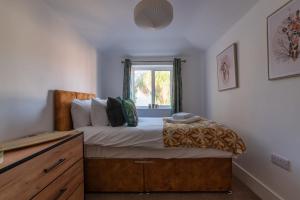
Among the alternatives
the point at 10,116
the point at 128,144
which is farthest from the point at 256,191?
the point at 10,116

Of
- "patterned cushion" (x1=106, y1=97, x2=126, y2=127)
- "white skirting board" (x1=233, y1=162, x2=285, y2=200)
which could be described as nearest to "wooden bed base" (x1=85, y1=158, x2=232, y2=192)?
"white skirting board" (x1=233, y1=162, x2=285, y2=200)

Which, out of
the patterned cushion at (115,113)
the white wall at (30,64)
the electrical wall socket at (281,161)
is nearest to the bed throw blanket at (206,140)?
the electrical wall socket at (281,161)

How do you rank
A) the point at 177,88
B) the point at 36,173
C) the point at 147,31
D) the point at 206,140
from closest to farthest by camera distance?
the point at 36,173 → the point at 206,140 → the point at 147,31 → the point at 177,88

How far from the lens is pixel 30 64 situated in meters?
2.15

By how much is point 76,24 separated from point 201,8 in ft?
6.25

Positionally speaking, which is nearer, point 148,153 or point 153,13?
point 153,13

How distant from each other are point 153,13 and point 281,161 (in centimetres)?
187

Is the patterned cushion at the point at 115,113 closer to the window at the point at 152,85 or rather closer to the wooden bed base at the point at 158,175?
the wooden bed base at the point at 158,175

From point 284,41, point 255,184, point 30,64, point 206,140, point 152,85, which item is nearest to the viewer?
point 284,41

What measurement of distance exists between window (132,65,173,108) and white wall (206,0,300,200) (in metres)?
1.92

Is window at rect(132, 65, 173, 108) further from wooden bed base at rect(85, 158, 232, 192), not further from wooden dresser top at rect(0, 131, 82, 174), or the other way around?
wooden dresser top at rect(0, 131, 82, 174)

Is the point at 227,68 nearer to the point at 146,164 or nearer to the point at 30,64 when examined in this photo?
the point at 146,164

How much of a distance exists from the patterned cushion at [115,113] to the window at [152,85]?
98.5 inches

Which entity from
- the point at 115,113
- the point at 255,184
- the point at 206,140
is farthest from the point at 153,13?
the point at 255,184
